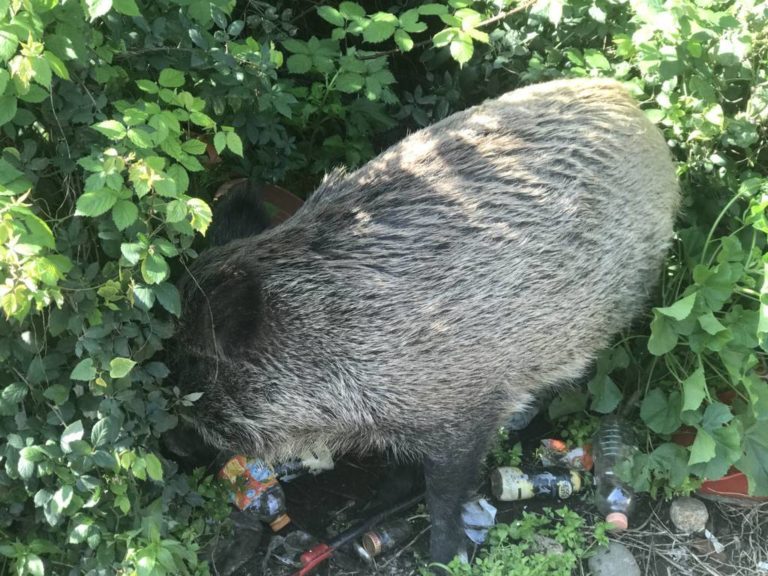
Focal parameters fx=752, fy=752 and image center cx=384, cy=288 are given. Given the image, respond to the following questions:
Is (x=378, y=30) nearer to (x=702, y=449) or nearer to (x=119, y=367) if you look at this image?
(x=119, y=367)

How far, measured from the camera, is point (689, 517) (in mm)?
2859

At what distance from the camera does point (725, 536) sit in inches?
112

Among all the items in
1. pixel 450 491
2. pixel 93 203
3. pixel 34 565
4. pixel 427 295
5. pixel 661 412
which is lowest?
pixel 661 412

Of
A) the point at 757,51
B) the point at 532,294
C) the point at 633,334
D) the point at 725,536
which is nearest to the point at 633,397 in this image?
the point at 633,334

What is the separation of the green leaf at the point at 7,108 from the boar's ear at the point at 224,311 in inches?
34.0

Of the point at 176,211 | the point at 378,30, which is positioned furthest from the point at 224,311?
the point at 378,30

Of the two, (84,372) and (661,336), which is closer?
(84,372)

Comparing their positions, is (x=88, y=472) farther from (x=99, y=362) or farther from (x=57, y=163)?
→ (x=57, y=163)

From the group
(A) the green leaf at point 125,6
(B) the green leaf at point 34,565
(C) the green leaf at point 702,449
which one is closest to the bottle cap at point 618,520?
(C) the green leaf at point 702,449

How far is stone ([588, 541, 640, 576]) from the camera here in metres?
2.65

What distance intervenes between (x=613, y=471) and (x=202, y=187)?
2.02m

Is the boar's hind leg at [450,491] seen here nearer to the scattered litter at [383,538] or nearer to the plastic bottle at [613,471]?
the scattered litter at [383,538]

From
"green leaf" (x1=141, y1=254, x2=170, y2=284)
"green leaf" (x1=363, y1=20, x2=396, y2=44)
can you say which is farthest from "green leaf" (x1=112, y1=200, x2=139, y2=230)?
"green leaf" (x1=363, y1=20, x2=396, y2=44)

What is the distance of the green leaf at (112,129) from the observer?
170 cm
